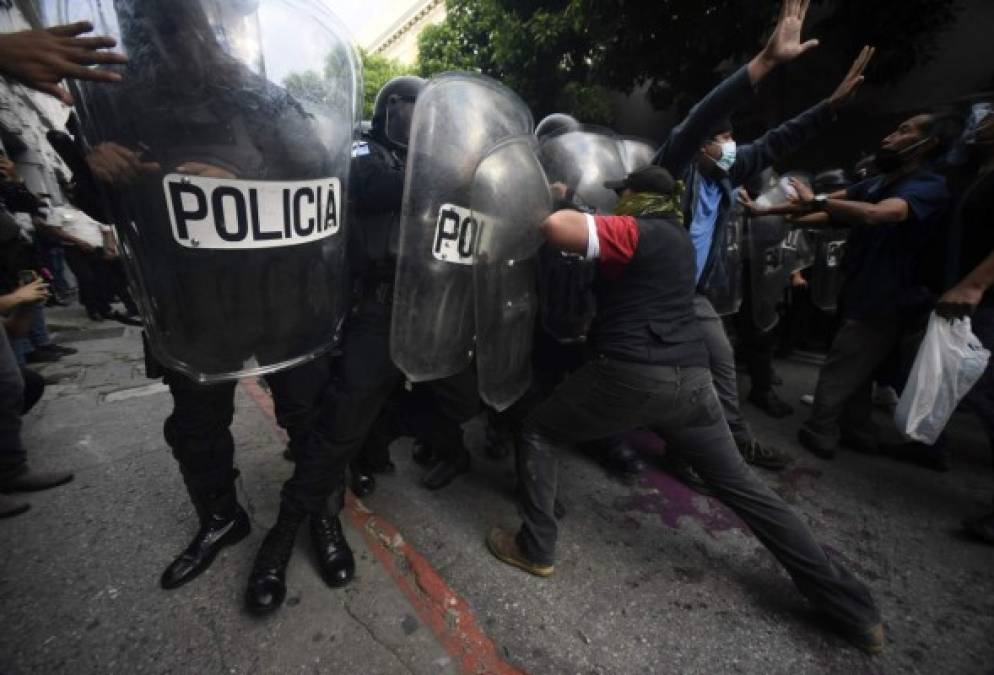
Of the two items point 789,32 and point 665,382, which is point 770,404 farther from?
point 789,32

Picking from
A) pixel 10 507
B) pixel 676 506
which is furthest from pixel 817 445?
pixel 10 507

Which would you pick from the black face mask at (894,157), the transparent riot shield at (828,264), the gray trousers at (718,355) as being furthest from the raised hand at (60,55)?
the transparent riot shield at (828,264)

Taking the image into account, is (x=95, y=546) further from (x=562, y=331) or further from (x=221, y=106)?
(x=562, y=331)

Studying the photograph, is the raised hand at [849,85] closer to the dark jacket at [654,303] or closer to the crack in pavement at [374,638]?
the dark jacket at [654,303]

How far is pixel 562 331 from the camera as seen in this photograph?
2.31 m

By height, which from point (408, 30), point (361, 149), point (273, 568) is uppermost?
point (408, 30)

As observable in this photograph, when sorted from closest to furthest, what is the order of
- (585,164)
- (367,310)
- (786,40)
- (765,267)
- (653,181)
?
(653,181), (367,310), (786,40), (585,164), (765,267)

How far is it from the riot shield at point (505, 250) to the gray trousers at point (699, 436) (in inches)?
12.7

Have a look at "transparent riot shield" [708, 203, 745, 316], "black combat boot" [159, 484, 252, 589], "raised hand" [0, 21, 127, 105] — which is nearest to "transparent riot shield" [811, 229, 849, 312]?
"transparent riot shield" [708, 203, 745, 316]

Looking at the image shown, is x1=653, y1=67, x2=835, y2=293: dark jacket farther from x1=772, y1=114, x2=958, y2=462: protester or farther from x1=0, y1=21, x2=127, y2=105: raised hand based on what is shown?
x1=0, y1=21, x2=127, y2=105: raised hand

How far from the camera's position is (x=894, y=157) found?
2.69 m

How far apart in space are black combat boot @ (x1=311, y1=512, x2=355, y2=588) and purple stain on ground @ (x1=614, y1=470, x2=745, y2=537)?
1.39m

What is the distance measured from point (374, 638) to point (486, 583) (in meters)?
0.48

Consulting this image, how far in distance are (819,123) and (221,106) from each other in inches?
119
